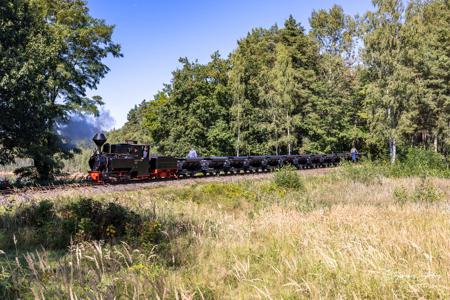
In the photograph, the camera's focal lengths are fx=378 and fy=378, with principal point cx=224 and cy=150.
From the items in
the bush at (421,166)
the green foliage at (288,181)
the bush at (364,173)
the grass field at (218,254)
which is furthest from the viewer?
the bush at (421,166)

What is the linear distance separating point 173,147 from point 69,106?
905 inches

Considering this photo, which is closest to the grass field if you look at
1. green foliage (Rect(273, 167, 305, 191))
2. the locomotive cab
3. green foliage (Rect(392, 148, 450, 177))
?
the locomotive cab

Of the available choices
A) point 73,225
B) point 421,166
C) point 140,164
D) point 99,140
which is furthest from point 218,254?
point 421,166

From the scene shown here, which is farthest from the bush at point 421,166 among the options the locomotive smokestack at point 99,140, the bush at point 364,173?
the locomotive smokestack at point 99,140

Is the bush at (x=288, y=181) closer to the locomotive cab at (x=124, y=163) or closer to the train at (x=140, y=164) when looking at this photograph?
the train at (x=140, y=164)

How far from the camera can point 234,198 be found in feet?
55.1

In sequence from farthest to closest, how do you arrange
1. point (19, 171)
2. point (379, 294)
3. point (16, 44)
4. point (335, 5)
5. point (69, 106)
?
point (335, 5)
point (69, 106)
point (19, 171)
point (16, 44)
point (379, 294)

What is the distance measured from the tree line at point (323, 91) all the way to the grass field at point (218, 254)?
106ft

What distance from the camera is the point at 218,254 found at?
6.62m

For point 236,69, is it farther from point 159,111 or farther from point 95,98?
point 95,98

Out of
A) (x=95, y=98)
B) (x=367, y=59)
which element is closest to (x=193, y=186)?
(x=95, y=98)

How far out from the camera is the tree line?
37.8 m

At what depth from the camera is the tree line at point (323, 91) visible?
3784cm

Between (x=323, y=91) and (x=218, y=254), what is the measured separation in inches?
1805
